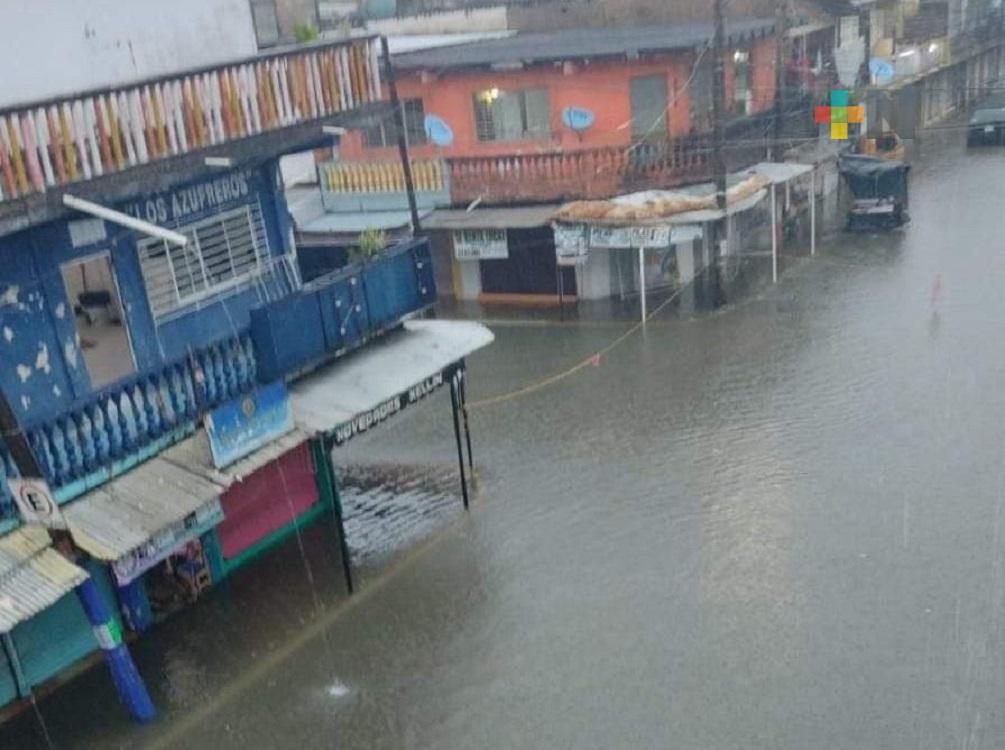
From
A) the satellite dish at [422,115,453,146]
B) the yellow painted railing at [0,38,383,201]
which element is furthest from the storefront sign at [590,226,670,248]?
the yellow painted railing at [0,38,383,201]

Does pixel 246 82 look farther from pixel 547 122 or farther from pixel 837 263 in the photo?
pixel 837 263

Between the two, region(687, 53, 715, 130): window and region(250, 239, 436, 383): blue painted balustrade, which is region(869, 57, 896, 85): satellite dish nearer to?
region(687, 53, 715, 130): window

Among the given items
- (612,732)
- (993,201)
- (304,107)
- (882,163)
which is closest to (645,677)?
(612,732)

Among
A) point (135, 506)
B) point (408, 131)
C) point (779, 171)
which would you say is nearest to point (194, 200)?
point (135, 506)

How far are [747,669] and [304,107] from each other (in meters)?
9.87

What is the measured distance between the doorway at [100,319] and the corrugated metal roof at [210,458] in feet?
5.84

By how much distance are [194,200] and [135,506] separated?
5219mm

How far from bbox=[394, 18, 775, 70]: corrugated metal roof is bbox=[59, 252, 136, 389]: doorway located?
15.1 metres

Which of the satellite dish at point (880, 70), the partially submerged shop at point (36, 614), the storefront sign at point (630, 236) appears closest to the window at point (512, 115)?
the storefront sign at point (630, 236)

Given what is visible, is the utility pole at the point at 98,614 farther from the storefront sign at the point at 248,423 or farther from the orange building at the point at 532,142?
the orange building at the point at 532,142

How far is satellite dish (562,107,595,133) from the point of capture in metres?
28.3

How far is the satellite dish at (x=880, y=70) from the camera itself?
40.7 m

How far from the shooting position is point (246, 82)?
14477 mm

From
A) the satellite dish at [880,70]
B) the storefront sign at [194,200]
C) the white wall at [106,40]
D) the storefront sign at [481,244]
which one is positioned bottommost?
the storefront sign at [481,244]
